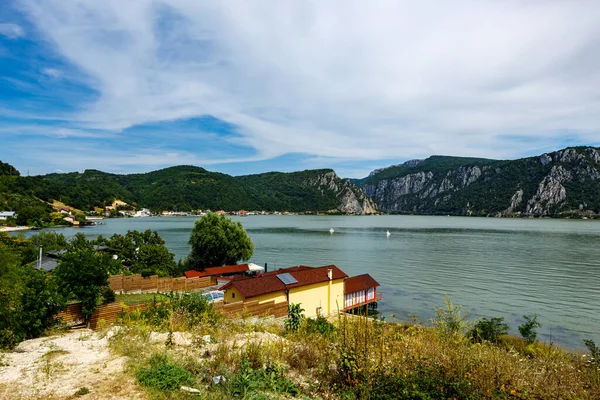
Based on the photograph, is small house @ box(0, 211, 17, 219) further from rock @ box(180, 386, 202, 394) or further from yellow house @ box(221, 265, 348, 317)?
rock @ box(180, 386, 202, 394)

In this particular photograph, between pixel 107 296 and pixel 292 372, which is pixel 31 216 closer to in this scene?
pixel 107 296

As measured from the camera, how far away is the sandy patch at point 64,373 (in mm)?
5966

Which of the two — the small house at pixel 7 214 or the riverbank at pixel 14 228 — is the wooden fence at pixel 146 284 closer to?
the riverbank at pixel 14 228

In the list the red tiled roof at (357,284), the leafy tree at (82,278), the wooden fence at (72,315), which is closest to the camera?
the wooden fence at (72,315)

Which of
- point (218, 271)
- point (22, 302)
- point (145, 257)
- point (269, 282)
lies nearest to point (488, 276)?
point (218, 271)

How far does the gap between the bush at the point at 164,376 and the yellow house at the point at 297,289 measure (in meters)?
13.8

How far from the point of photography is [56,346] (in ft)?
30.2

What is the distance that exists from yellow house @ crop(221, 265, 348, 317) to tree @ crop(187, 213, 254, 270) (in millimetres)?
17477

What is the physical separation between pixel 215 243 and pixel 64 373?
3294cm

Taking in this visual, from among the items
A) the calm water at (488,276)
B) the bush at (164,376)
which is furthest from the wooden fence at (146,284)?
the bush at (164,376)

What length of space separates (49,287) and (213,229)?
27642mm

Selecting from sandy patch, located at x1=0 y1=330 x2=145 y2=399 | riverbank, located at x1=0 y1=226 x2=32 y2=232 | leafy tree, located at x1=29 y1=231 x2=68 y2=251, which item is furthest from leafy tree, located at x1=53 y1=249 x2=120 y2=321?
riverbank, located at x1=0 y1=226 x2=32 y2=232

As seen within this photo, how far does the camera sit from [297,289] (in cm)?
2269

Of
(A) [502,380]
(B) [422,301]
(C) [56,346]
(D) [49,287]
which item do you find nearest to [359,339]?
(A) [502,380]
